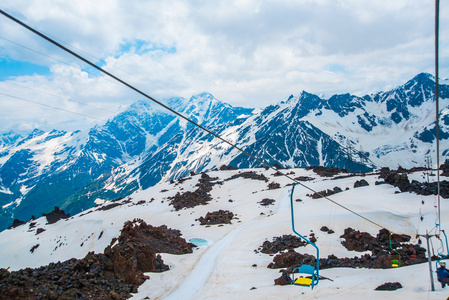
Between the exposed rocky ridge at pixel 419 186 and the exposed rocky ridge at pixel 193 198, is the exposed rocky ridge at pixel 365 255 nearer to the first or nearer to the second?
the exposed rocky ridge at pixel 419 186

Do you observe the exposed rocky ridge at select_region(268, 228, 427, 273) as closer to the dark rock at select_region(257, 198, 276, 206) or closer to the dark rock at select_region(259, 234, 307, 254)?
the dark rock at select_region(259, 234, 307, 254)

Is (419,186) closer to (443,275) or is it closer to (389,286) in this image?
(443,275)

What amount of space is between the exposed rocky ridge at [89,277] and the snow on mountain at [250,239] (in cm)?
156

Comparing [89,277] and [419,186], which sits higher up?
[419,186]

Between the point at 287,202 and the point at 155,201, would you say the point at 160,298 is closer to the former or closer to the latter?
the point at 287,202

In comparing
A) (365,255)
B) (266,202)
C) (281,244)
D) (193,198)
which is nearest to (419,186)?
(365,255)

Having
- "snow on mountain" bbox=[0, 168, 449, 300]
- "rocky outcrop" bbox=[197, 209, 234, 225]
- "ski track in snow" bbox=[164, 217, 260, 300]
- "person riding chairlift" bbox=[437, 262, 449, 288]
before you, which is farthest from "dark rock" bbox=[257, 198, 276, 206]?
"person riding chairlift" bbox=[437, 262, 449, 288]

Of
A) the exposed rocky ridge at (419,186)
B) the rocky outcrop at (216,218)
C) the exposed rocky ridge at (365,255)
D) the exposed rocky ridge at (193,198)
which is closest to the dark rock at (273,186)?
the exposed rocky ridge at (193,198)

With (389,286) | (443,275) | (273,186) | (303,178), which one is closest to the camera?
(443,275)

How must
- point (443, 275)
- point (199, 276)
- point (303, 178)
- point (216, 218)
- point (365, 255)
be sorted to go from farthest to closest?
point (303, 178) < point (216, 218) < point (199, 276) < point (365, 255) < point (443, 275)

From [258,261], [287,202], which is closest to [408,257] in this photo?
[258,261]

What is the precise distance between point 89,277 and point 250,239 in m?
22.3

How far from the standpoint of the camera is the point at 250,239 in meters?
38.0

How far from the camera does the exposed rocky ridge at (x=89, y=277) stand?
17266 millimetres
